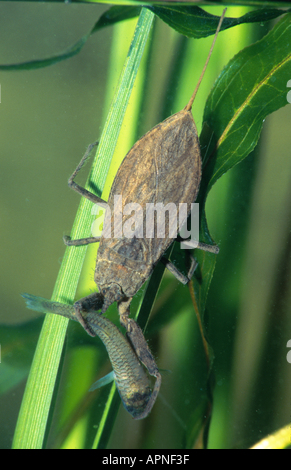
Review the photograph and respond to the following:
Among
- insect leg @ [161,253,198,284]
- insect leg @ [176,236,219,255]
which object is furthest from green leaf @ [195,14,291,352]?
insect leg @ [161,253,198,284]

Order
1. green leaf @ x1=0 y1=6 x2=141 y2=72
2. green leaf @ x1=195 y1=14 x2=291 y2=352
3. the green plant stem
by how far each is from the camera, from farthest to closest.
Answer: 1. green leaf @ x1=0 y1=6 x2=141 y2=72
2. the green plant stem
3. green leaf @ x1=195 y1=14 x2=291 y2=352

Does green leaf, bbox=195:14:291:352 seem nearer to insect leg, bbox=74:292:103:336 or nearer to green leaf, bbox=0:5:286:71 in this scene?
green leaf, bbox=0:5:286:71

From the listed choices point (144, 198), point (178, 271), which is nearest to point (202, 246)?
point (178, 271)

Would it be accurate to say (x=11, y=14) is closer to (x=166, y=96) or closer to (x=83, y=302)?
(x=166, y=96)

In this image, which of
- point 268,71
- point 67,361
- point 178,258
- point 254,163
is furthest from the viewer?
point 254,163

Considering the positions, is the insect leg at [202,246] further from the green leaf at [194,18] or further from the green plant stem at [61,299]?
the green leaf at [194,18]

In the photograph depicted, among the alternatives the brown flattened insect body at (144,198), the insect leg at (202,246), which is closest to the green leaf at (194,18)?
the brown flattened insect body at (144,198)
